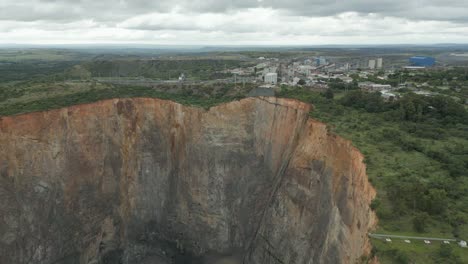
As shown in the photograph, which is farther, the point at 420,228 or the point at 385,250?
the point at 420,228

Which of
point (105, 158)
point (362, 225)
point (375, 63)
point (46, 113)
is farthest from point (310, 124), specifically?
point (375, 63)

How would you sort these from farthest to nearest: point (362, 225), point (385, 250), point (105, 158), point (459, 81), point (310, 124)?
point (459, 81), point (105, 158), point (310, 124), point (362, 225), point (385, 250)

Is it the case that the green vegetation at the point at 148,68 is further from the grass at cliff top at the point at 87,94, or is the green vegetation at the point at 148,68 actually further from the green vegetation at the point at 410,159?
the green vegetation at the point at 410,159

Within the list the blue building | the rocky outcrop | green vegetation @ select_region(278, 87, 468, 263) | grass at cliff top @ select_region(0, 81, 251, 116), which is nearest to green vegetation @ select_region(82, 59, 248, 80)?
grass at cliff top @ select_region(0, 81, 251, 116)

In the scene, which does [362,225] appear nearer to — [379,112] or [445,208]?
[445,208]

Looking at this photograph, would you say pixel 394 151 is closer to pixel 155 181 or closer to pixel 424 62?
pixel 155 181

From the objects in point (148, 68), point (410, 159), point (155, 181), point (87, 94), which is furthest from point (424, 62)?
point (87, 94)

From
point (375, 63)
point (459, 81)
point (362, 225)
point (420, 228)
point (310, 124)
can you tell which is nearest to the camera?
point (420, 228)
